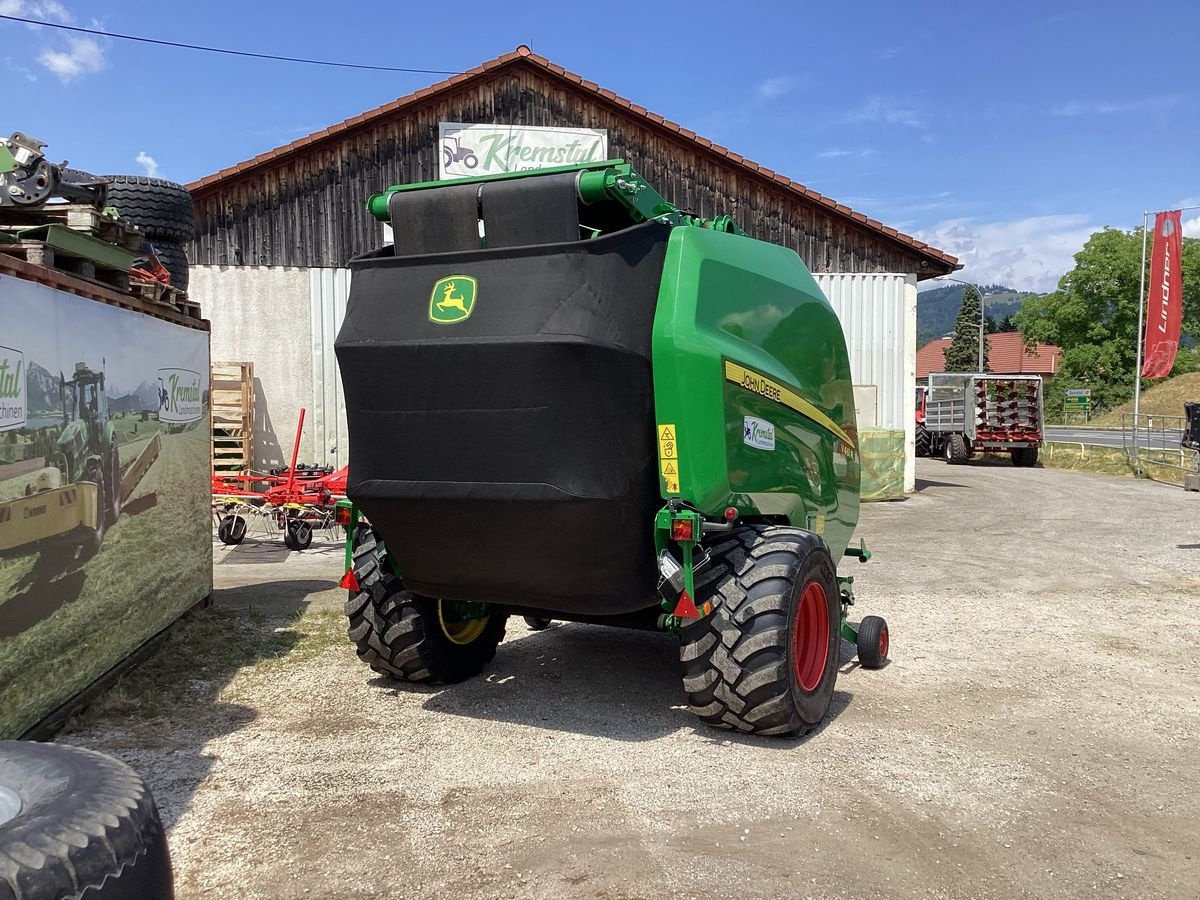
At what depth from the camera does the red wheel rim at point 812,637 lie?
538 cm

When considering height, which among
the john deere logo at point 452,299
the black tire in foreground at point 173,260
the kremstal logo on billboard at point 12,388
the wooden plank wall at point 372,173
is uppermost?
the wooden plank wall at point 372,173

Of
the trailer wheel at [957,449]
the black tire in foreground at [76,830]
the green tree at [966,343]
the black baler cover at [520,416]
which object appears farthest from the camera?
the green tree at [966,343]

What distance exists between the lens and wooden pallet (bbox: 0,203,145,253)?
5.57 meters

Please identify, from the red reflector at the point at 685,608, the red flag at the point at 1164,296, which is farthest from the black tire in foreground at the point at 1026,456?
the red reflector at the point at 685,608

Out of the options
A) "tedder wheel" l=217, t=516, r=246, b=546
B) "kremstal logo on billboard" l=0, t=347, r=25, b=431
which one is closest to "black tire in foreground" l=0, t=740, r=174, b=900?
"kremstal logo on billboard" l=0, t=347, r=25, b=431

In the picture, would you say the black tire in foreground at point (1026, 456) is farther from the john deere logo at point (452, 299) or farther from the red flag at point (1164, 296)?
the john deere logo at point (452, 299)

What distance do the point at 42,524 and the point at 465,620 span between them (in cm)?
250

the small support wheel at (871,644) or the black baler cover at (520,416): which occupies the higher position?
the black baler cover at (520,416)

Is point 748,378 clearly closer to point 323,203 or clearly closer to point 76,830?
point 76,830

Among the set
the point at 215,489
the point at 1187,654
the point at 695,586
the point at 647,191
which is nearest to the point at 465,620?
the point at 695,586

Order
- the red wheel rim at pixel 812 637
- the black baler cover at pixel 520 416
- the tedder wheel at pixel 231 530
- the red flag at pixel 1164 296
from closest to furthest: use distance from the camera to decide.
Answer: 1. the black baler cover at pixel 520 416
2. the red wheel rim at pixel 812 637
3. the tedder wheel at pixel 231 530
4. the red flag at pixel 1164 296

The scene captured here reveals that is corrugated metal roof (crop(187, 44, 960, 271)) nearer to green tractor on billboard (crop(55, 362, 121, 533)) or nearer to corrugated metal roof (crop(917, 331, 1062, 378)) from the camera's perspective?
green tractor on billboard (crop(55, 362, 121, 533))

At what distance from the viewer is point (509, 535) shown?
4.80m

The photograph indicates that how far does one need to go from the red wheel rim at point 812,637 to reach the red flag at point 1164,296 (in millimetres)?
21716
